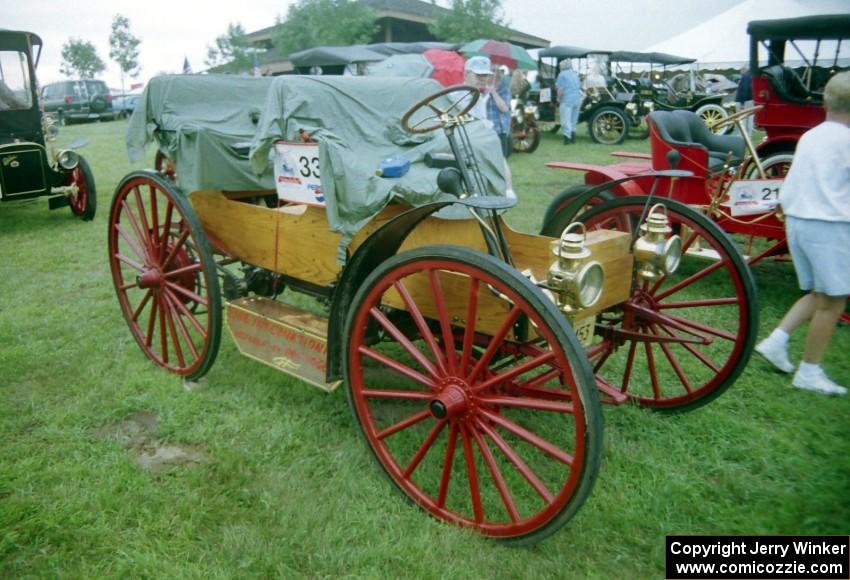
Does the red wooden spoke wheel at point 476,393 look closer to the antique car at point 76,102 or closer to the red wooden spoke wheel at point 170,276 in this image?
the red wooden spoke wheel at point 170,276

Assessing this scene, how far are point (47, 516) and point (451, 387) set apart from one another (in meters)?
1.58

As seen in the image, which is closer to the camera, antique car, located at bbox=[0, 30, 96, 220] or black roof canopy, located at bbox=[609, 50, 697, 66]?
antique car, located at bbox=[0, 30, 96, 220]

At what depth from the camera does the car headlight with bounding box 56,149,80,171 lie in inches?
290

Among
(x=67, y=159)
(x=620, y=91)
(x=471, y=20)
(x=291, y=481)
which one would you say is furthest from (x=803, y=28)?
(x=471, y=20)

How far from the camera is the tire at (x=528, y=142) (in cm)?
1305

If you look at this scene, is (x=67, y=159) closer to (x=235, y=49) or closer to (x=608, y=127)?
(x=608, y=127)

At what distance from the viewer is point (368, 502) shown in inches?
97.2

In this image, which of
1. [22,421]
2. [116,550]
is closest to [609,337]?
[116,550]

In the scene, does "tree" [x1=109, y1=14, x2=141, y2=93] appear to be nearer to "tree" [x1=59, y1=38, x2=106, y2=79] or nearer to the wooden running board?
"tree" [x1=59, y1=38, x2=106, y2=79]

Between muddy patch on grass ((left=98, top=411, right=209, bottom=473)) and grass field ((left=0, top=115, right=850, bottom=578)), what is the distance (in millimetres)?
13

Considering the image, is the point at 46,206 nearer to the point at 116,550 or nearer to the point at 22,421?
the point at 22,421

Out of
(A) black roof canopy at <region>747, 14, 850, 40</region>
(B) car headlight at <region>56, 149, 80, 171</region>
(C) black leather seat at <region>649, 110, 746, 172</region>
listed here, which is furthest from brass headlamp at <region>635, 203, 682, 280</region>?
(B) car headlight at <region>56, 149, 80, 171</region>

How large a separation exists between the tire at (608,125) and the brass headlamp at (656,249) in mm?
12563

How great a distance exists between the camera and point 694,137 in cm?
603
